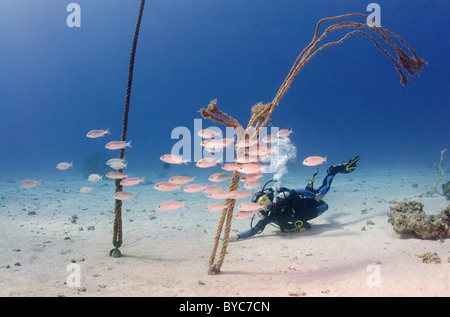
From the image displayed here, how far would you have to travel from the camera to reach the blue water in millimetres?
87188

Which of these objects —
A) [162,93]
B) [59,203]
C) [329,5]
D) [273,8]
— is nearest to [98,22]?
[162,93]

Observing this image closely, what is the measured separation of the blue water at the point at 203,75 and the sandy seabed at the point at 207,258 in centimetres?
6557

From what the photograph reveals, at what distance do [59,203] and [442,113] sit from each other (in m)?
164

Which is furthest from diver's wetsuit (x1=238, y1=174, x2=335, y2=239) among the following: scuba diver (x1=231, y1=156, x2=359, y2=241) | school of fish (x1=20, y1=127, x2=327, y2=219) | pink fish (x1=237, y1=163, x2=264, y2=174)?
pink fish (x1=237, y1=163, x2=264, y2=174)

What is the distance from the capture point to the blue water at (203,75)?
8719 centimetres

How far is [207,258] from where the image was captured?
18.1 ft

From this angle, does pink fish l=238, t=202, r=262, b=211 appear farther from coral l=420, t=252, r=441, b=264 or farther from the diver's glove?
coral l=420, t=252, r=441, b=264

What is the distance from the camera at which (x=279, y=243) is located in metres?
6.32

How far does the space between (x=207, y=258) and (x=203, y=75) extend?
492ft

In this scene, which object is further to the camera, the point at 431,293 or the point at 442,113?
the point at 442,113

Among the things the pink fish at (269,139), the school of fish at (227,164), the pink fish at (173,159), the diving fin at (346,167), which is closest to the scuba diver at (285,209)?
the school of fish at (227,164)

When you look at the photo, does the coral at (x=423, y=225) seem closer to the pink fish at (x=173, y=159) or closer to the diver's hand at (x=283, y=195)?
the diver's hand at (x=283, y=195)

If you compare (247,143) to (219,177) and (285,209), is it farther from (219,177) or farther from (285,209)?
(285,209)
